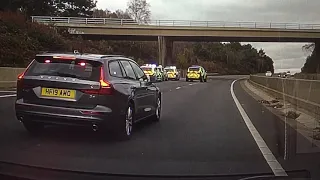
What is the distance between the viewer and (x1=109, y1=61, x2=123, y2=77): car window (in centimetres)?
914

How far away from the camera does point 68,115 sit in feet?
27.7

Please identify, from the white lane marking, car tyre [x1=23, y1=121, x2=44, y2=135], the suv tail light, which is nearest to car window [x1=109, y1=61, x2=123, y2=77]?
the suv tail light

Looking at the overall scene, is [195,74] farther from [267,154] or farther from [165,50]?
[267,154]

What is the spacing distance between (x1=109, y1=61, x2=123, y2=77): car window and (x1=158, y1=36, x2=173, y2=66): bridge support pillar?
60.4 meters

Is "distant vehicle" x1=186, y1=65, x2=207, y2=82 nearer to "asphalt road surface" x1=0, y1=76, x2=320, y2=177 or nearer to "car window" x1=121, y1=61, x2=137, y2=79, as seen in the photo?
"asphalt road surface" x1=0, y1=76, x2=320, y2=177

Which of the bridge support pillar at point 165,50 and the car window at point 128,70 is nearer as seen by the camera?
the car window at point 128,70

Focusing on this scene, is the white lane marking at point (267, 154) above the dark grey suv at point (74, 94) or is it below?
below

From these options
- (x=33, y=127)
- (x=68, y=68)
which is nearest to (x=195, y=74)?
(x=33, y=127)

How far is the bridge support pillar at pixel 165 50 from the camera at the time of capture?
71.3m

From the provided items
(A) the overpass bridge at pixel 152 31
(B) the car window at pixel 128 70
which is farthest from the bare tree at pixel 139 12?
(B) the car window at pixel 128 70

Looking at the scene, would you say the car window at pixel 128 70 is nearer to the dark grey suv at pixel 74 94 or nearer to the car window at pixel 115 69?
A: the car window at pixel 115 69

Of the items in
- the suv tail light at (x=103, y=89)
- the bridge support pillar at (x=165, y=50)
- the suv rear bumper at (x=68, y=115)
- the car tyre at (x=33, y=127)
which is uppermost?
the bridge support pillar at (x=165, y=50)

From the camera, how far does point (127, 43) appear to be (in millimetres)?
68375

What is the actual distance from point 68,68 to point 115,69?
1.05 m
